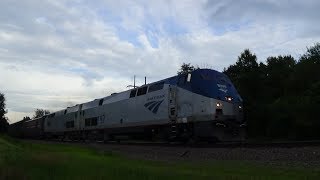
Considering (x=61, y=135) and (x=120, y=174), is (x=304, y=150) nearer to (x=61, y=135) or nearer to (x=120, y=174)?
(x=120, y=174)

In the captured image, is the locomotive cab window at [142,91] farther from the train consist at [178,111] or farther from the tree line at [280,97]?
the tree line at [280,97]

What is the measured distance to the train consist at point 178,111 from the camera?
26406 millimetres

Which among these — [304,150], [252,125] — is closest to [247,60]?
[252,125]

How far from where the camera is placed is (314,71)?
6025cm

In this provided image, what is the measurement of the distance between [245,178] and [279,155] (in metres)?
7.78

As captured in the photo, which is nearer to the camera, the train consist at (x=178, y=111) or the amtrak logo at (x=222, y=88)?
the train consist at (x=178, y=111)

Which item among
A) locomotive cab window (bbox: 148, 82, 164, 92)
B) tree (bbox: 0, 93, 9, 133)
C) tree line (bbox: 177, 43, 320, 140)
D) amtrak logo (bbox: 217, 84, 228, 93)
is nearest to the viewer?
amtrak logo (bbox: 217, 84, 228, 93)

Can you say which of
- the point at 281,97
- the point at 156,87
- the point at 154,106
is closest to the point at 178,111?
the point at 154,106

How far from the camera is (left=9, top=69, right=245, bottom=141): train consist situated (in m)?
26.4

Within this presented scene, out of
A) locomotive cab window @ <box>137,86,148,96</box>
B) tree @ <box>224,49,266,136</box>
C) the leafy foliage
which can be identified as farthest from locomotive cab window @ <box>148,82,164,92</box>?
the leafy foliage

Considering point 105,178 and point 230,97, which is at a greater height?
A: point 230,97

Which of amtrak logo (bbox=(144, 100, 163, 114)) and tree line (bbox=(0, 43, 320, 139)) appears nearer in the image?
amtrak logo (bbox=(144, 100, 163, 114))

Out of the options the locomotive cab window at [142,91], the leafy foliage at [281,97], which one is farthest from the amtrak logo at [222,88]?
the leafy foliage at [281,97]

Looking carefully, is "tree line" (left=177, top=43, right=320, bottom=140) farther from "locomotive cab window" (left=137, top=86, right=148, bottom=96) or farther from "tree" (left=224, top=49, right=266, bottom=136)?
"locomotive cab window" (left=137, top=86, right=148, bottom=96)
